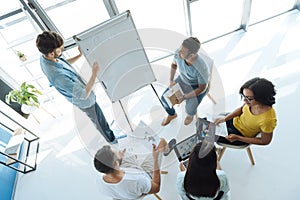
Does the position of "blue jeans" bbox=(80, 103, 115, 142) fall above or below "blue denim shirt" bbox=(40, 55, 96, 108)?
below

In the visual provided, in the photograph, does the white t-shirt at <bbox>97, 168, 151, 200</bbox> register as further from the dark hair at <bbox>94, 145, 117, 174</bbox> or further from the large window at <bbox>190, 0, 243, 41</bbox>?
the large window at <bbox>190, 0, 243, 41</bbox>

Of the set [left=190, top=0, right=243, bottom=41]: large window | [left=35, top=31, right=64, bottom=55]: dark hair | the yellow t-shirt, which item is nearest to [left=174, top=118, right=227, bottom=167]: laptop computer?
the yellow t-shirt

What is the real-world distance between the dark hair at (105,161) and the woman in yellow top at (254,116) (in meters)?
0.98

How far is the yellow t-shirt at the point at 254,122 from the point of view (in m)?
1.75

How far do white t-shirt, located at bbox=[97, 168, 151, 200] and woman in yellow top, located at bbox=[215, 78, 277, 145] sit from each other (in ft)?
2.54

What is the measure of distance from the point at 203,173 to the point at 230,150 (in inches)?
45.9

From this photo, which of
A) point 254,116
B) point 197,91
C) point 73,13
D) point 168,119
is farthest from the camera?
point 73,13

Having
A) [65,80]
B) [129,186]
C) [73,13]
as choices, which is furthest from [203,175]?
[73,13]

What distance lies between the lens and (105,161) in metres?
1.53

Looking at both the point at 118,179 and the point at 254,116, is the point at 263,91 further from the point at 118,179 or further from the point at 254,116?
the point at 118,179

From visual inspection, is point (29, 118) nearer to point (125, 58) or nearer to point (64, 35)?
point (64, 35)

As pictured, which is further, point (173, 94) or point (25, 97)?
point (25, 97)

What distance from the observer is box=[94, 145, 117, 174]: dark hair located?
1515 mm

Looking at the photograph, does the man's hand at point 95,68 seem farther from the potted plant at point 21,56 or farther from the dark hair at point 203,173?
the potted plant at point 21,56
